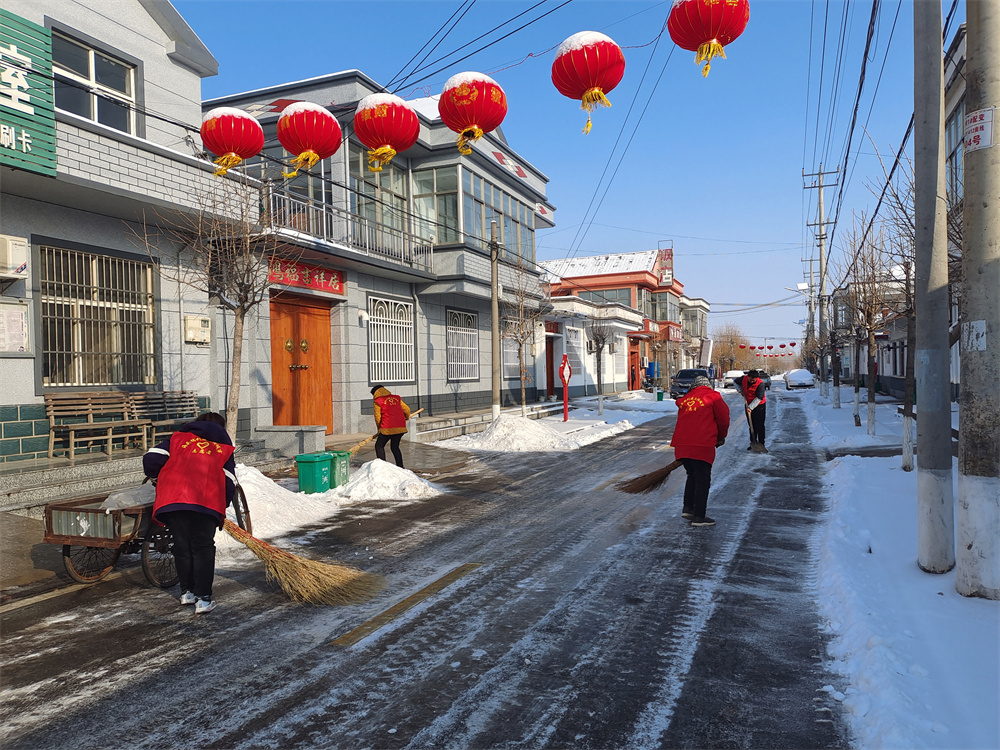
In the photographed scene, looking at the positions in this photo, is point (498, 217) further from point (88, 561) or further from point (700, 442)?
point (88, 561)

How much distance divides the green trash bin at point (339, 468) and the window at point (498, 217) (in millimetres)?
11760

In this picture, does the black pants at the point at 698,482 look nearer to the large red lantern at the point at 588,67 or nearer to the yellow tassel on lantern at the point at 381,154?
the large red lantern at the point at 588,67

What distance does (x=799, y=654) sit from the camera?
4.32 meters

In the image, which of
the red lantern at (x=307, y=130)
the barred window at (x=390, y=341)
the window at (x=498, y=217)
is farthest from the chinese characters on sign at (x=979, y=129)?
the window at (x=498, y=217)

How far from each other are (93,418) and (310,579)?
7.61 metres

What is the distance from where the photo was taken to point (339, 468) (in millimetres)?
10422

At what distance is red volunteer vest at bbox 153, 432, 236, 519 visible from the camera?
5.16 meters

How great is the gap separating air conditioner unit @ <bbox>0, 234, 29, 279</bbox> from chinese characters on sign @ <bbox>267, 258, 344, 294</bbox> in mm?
4650

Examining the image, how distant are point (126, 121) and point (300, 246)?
397 centimetres

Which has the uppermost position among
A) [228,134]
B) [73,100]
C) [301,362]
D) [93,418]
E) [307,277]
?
[73,100]

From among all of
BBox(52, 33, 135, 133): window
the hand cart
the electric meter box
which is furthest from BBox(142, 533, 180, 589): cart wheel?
BBox(52, 33, 135, 133): window

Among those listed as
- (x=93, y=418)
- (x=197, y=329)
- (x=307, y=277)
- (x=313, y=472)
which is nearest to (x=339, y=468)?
(x=313, y=472)

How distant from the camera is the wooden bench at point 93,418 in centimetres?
1017

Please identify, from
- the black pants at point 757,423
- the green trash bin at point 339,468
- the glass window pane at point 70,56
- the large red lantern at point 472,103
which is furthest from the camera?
the black pants at point 757,423
